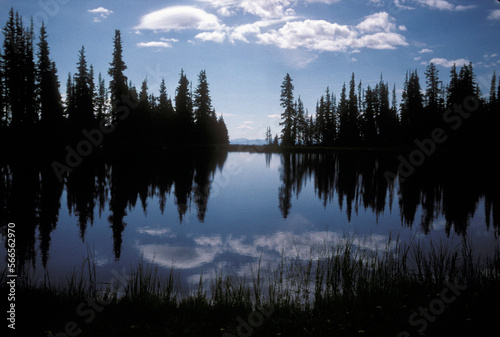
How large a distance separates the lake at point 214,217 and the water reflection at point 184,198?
0.22ft

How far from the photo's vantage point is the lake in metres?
Result: 11.6

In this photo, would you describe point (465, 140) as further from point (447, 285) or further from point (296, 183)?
point (447, 285)

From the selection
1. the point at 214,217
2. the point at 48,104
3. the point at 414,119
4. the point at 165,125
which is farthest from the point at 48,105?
the point at 414,119

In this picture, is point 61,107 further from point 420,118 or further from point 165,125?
point 420,118

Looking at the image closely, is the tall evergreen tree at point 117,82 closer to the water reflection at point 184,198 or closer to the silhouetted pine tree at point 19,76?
the silhouetted pine tree at point 19,76

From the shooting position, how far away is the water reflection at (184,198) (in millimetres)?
13211

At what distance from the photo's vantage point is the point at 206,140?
77.3 metres

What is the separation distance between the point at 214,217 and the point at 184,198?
500 cm

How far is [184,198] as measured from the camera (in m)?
22.6

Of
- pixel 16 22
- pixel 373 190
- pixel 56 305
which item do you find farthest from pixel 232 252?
pixel 16 22

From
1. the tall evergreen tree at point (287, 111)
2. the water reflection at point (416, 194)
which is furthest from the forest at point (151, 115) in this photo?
the water reflection at point (416, 194)

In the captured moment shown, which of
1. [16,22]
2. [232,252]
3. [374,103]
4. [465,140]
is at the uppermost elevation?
[16,22]

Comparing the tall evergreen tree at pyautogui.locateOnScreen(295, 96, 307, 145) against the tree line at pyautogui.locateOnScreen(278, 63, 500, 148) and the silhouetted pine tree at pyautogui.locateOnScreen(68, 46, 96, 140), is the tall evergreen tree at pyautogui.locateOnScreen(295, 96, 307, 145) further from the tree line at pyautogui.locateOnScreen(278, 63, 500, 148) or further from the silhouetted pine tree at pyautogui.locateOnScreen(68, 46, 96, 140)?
the silhouetted pine tree at pyautogui.locateOnScreen(68, 46, 96, 140)

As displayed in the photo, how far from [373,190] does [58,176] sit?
2619 cm
